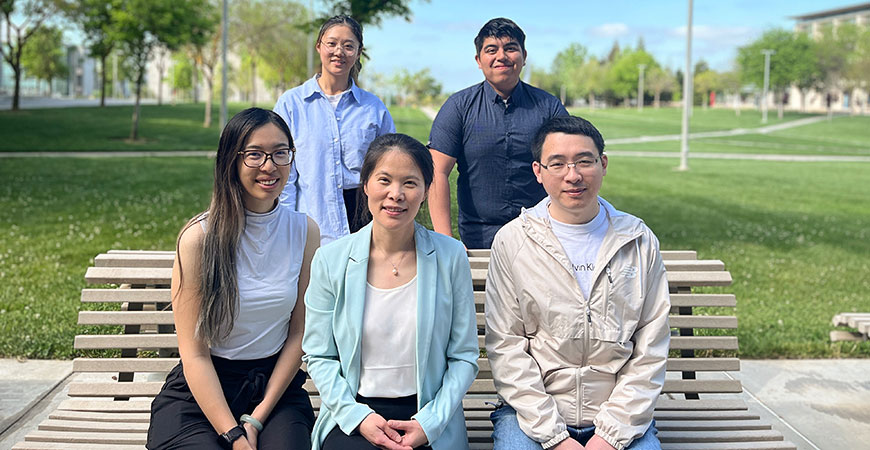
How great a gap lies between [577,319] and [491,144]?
4.37 feet

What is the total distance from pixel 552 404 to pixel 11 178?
16.2m

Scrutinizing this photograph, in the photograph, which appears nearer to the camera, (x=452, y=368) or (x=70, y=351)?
(x=452, y=368)

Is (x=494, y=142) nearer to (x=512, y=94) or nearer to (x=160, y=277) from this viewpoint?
(x=512, y=94)

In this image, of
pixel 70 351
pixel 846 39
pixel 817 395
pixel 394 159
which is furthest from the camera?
pixel 846 39

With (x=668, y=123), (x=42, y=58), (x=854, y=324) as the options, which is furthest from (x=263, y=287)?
(x=42, y=58)

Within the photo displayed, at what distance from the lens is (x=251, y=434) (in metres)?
2.88

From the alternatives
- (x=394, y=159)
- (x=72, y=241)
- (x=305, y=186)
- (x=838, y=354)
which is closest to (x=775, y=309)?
(x=838, y=354)

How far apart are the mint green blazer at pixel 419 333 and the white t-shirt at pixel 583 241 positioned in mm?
390

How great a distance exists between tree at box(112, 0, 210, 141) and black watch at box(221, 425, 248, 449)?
1073 inches

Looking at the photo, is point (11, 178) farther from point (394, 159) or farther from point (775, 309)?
point (394, 159)

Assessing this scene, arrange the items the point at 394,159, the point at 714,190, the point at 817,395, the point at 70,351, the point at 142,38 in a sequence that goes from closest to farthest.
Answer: the point at 394,159 → the point at 817,395 → the point at 70,351 → the point at 714,190 → the point at 142,38

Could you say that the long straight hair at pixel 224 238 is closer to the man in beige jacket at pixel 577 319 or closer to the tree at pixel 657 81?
the man in beige jacket at pixel 577 319

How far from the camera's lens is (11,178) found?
16.3 m

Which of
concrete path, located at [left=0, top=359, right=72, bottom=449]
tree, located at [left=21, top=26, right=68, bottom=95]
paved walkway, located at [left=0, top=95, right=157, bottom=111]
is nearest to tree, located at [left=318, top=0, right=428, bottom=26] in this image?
concrete path, located at [left=0, top=359, right=72, bottom=449]
